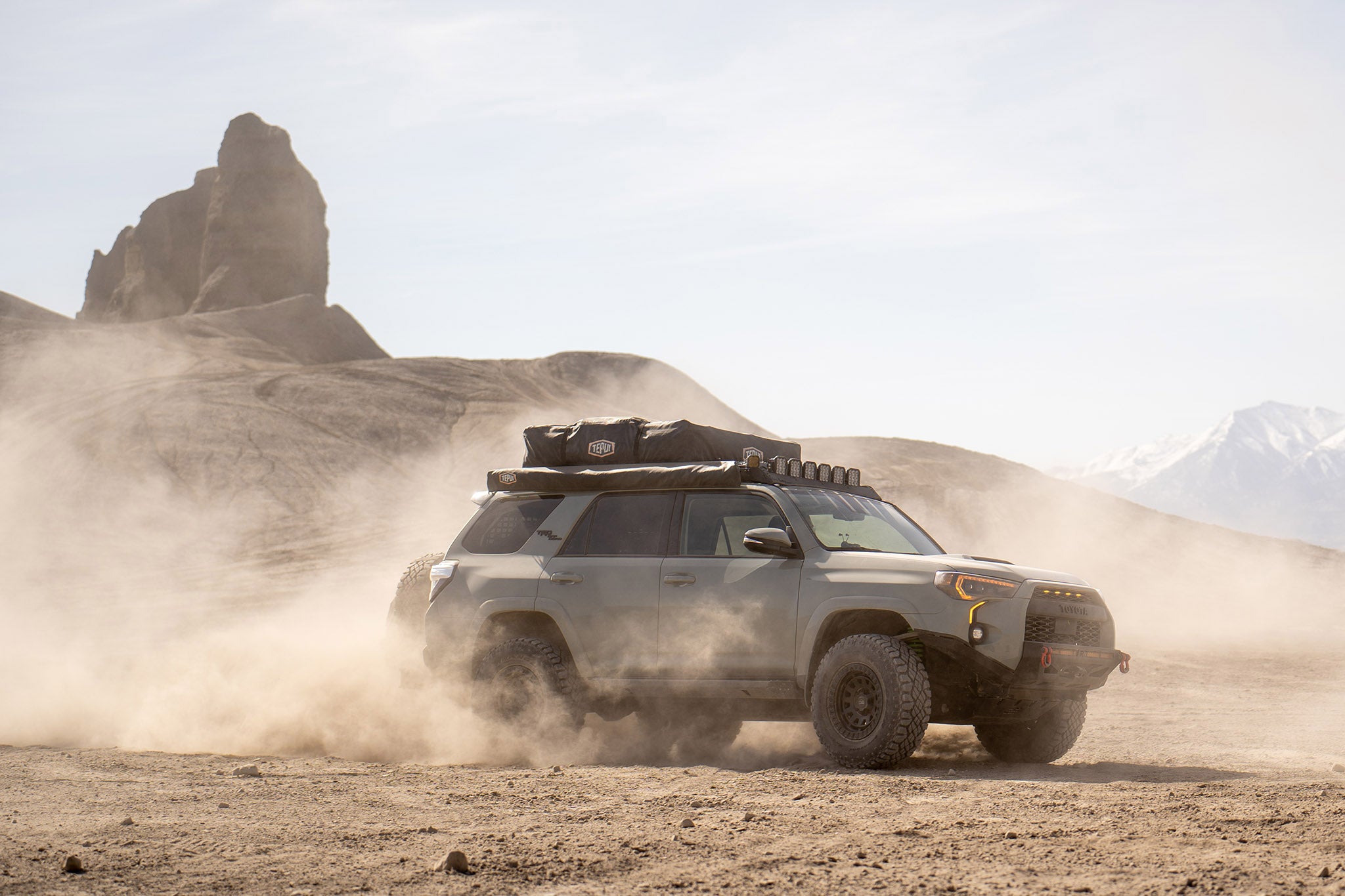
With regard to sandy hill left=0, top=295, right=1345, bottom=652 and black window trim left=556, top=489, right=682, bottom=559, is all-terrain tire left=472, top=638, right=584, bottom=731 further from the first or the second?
sandy hill left=0, top=295, right=1345, bottom=652

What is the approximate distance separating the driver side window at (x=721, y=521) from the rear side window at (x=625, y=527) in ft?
0.55

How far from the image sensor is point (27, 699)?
1220cm

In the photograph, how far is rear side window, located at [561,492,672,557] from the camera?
29.9 ft

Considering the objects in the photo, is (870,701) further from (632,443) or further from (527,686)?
(632,443)

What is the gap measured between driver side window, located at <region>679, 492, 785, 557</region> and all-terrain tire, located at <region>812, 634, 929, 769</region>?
1143 millimetres

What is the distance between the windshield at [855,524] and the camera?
28.6 feet

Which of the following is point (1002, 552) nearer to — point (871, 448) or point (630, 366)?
point (871, 448)

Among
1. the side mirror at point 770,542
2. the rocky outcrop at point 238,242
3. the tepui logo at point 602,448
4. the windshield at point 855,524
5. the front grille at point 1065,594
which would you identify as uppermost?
the rocky outcrop at point 238,242

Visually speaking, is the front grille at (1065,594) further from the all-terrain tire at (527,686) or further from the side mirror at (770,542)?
the all-terrain tire at (527,686)

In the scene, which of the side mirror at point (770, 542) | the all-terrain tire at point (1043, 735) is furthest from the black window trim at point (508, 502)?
the all-terrain tire at point (1043, 735)

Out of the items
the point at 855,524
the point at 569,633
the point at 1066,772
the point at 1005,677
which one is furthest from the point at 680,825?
the point at 855,524

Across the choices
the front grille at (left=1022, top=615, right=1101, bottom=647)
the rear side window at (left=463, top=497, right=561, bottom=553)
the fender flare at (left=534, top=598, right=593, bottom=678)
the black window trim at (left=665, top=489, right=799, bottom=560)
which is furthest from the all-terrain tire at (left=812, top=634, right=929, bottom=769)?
the rear side window at (left=463, top=497, right=561, bottom=553)

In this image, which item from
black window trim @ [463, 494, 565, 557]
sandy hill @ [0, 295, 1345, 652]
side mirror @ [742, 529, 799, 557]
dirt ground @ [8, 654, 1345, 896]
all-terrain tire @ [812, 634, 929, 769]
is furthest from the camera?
sandy hill @ [0, 295, 1345, 652]

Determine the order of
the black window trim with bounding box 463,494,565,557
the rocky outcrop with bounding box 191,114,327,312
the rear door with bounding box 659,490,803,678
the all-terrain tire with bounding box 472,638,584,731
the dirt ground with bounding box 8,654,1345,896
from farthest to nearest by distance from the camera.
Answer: the rocky outcrop with bounding box 191,114,327,312
the black window trim with bounding box 463,494,565,557
the all-terrain tire with bounding box 472,638,584,731
the rear door with bounding box 659,490,803,678
the dirt ground with bounding box 8,654,1345,896
